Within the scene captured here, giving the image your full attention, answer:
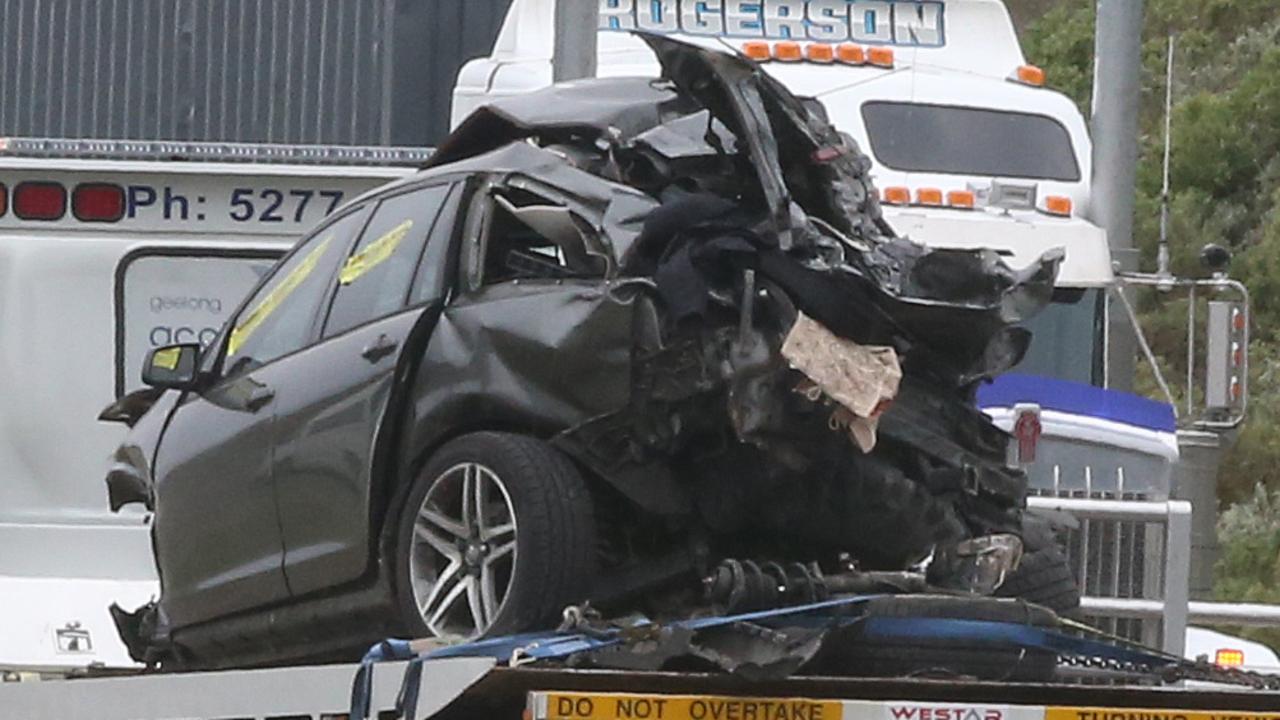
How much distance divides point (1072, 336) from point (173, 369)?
418 cm

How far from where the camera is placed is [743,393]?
22.2 feet

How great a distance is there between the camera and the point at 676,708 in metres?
6.46

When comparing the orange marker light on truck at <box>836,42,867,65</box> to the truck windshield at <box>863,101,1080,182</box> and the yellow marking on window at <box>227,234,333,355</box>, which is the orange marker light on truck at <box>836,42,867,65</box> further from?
the yellow marking on window at <box>227,234,333,355</box>

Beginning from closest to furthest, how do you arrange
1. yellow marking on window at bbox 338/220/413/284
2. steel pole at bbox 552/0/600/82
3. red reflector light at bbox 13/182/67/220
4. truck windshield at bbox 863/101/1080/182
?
yellow marking on window at bbox 338/220/413/284 → steel pole at bbox 552/0/600/82 → red reflector light at bbox 13/182/67/220 → truck windshield at bbox 863/101/1080/182

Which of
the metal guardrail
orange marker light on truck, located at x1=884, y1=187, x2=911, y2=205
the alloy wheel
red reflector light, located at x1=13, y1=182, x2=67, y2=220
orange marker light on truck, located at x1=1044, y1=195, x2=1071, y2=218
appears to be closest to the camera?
the alloy wheel

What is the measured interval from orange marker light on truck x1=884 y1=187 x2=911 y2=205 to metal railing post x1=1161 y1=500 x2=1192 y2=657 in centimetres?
188

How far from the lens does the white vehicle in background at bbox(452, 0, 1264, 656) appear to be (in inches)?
398

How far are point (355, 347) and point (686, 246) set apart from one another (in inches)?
51.5

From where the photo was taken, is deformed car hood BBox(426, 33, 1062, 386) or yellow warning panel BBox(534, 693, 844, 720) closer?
yellow warning panel BBox(534, 693, 844, 720)

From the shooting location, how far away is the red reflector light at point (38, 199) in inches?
431

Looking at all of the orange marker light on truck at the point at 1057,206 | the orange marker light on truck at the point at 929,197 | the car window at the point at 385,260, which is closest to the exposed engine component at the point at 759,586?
the car window at the point at 385,260

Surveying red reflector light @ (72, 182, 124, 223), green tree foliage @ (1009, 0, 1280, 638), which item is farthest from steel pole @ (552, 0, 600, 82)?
green tree foliage @ (1009, 0, 1280, 638)

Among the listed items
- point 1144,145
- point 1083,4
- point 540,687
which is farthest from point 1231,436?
point 1083,4

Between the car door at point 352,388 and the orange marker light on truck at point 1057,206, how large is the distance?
4.08 meters
